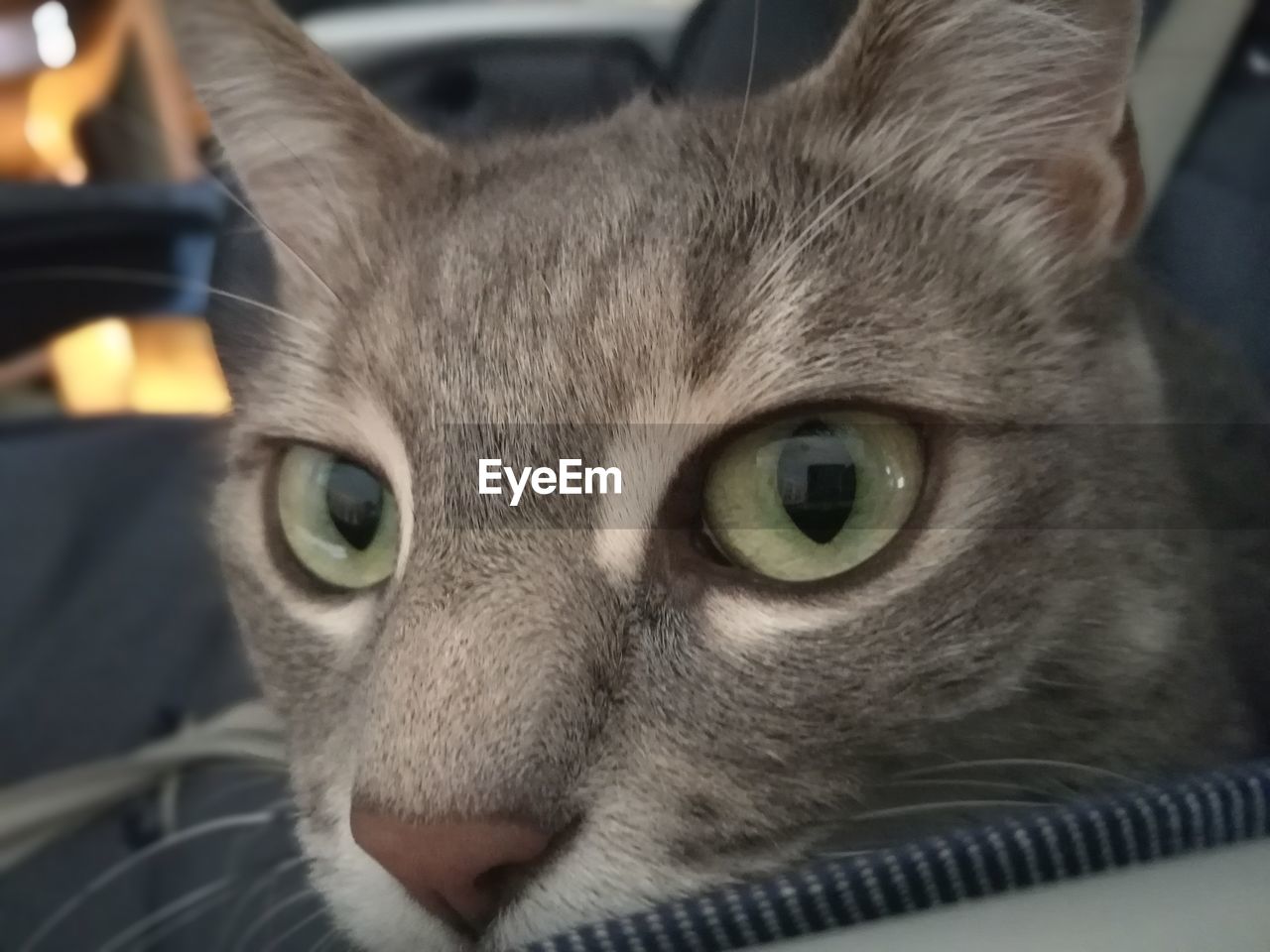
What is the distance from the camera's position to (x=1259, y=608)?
20.1 inches

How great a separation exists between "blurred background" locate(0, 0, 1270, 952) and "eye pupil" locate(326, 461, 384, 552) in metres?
0.14

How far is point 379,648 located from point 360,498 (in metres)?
0.09

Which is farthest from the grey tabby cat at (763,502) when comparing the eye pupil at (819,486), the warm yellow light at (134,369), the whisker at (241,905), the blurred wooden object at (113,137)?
the warm yellow light at (134,369)

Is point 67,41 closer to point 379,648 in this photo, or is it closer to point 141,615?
point 141,615

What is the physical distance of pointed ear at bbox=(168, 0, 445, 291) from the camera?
541 millimetres

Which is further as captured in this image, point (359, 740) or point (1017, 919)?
point (359, 740)

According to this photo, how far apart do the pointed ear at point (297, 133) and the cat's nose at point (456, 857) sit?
29 centimetres

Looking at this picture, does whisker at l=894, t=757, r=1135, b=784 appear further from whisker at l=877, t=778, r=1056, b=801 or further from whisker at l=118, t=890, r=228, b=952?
whisker at l=118, t=890, r=228, b=952

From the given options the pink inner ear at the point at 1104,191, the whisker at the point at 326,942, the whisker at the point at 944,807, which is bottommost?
the whisker at the point at 326,942

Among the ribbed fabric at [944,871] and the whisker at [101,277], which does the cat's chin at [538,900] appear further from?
the whisker at [101,277]

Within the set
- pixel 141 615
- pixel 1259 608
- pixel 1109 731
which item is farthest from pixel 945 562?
pixel 141 615

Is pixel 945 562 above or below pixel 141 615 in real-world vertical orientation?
above

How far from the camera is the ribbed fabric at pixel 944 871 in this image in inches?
11.8

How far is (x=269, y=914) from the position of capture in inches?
21.3
